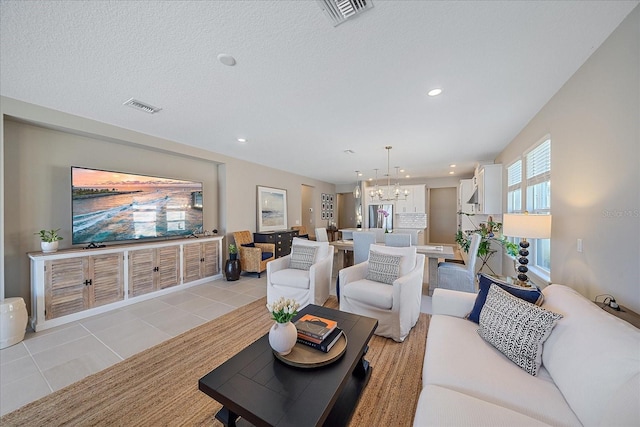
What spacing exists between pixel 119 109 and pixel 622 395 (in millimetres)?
4464

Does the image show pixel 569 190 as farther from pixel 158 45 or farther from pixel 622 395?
pixel 158 45

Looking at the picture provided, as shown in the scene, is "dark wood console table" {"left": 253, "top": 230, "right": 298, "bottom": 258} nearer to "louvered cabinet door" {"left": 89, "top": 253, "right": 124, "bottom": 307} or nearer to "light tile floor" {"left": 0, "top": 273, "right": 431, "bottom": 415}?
"light tile floor" {"left": 0, "top": 273, "right": 431, "bottom": 415}

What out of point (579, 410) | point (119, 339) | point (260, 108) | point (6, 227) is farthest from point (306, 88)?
point (6, 227)

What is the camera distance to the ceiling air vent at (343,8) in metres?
1.33

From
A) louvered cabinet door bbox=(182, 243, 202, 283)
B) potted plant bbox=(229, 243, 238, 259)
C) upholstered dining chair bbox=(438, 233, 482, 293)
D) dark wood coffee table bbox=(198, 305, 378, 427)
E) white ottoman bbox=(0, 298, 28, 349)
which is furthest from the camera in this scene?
potted plant bbox=(229, 243, 238, 259)

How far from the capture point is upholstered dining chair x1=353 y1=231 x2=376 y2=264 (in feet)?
12.4

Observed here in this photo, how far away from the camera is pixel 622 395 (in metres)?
0.85

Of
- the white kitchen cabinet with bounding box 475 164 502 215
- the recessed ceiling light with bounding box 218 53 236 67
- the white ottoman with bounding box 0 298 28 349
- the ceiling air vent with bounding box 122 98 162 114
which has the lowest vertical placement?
the white ottoman with bounding box 0 298 28 349

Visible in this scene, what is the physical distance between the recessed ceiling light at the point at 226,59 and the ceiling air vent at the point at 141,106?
1.42 meters

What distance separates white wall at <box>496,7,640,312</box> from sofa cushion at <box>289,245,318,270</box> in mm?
2731

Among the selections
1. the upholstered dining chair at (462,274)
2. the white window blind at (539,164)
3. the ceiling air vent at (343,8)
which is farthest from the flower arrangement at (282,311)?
the white window blind at (539,164)

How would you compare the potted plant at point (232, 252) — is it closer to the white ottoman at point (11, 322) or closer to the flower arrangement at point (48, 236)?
the flower arrangement at point (48, 236)

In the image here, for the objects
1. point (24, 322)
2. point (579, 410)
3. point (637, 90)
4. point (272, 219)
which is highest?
point (637, 90)

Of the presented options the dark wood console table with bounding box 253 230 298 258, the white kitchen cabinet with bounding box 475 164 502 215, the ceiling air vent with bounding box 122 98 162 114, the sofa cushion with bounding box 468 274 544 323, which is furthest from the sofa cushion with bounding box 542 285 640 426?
the dark wood console table with bounding box 253 230 298 258
